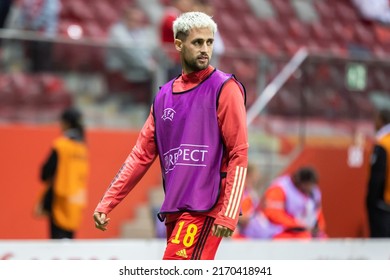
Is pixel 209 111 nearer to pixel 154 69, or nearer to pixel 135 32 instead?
pixel 154 69

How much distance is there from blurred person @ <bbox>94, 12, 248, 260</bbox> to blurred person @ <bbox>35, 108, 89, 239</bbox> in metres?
5.77

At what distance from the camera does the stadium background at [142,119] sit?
1312 centimetres

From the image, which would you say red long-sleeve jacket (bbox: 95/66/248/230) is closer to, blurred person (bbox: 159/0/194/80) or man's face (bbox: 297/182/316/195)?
man's face (bbox: 297/182/316/195)

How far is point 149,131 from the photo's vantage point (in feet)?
23.0

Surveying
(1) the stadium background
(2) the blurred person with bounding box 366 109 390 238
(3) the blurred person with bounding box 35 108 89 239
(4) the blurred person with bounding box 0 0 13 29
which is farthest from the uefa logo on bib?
(4) the blurred person with bounding box 0 0 13 29

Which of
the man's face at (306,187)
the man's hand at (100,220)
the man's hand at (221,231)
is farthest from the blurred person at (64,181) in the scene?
the man's hand at (221,231)

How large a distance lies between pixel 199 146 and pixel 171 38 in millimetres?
7235

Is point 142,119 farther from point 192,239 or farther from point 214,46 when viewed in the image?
point 192,239

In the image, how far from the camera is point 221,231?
253 inches

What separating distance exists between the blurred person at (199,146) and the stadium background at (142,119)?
20.7 ft

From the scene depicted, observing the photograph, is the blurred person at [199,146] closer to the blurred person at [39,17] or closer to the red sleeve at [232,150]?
the red sleeve at [232,150]

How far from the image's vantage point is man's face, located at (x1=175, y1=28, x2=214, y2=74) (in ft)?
22.0
